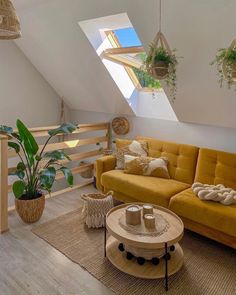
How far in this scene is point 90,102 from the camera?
4582 mm

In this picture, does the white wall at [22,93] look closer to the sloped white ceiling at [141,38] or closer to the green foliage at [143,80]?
the sloped white ceiling at [141,38]

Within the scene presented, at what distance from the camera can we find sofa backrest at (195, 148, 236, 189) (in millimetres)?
2848

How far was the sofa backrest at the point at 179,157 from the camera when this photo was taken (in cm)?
317

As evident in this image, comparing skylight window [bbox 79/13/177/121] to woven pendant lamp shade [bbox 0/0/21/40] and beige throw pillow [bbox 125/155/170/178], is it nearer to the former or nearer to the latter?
beige throw pillow [bbox 125/155/170/178]

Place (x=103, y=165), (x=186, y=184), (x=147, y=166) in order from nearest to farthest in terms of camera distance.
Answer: (x=186, y=184), (x=147, y=166), (x=103, y=165)

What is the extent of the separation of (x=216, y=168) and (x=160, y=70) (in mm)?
1335

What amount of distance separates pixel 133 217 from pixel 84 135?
3.19 meters

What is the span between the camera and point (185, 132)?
11.9 ft

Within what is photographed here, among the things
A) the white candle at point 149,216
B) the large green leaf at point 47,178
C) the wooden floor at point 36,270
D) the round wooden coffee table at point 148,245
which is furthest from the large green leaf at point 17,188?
the white candle at point 149,216

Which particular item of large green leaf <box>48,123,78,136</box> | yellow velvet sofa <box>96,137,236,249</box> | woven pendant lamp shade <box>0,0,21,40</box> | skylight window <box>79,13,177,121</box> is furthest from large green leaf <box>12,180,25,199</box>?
skylight window <box>79,13,177,121</box>

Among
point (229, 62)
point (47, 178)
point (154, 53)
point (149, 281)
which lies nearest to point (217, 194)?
point (149, 281)

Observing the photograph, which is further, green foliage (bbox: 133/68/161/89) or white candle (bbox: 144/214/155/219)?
green foliage (bbox: 133/68/161/89)

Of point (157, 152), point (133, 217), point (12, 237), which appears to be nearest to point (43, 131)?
point (12, 237)

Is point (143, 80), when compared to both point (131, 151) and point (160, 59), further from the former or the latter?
point (160, 59)
